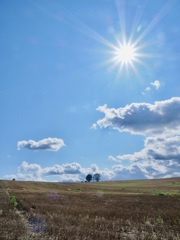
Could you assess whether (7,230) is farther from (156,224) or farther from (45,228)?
(156,224)

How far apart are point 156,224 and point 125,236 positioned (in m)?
4.71

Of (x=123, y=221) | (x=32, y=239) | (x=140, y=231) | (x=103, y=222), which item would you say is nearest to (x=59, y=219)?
(x=103, y=222)

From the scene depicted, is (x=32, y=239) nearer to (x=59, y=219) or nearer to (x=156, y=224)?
(x=59, y=219)

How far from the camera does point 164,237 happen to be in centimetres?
1531

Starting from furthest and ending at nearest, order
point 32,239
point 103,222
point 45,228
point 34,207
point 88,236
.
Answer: point 34,207 → point 103,222 → point 45,228 → point 88,236 → point 32,239

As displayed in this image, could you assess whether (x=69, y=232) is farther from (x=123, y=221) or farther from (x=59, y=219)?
(x=123, y=221)

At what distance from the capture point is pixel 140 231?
17000mm

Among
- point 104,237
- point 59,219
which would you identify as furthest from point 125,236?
point 59,219

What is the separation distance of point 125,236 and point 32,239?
466cm

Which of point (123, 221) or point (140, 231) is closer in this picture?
point (140, 231)

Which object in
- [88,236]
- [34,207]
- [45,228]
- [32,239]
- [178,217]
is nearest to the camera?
[32,239]

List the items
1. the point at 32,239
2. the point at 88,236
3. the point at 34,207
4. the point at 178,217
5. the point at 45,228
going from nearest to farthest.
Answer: the point at 32,239 → the point at 88,236 → the point at 45,228 → the point at 178,217 → the point at 34,207

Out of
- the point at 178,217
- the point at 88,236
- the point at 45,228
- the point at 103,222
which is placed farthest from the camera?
the point at 178,217

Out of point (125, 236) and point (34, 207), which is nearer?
point (125, 236)
